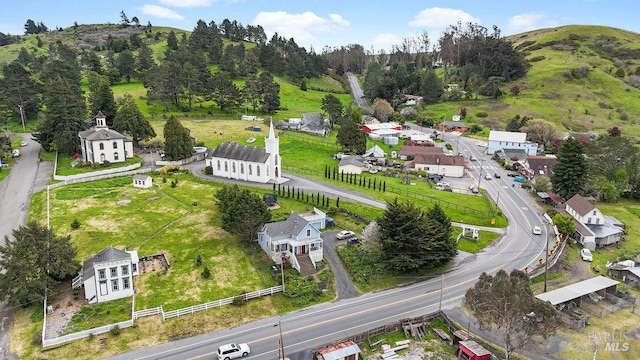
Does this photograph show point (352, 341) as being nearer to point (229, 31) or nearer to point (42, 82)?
point (42, 82)

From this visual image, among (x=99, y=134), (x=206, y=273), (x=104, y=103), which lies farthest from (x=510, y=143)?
(x=104, y=103)

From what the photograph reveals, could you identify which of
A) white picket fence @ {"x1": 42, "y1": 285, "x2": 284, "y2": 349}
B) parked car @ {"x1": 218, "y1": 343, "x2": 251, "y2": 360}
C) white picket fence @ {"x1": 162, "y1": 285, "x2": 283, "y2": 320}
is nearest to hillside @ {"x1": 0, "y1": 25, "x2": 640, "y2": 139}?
white picket fence @ {"x1": 42, "y1": 285, "x2": 284, "y2": 349}

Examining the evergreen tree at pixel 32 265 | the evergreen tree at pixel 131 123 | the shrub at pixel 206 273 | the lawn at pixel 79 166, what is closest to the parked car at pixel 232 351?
the shrub at pixel 206 273

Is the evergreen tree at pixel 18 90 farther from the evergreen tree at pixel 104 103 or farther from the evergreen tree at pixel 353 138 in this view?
the evergreen tree at pixel 353 138

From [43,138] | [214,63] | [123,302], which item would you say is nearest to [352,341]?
[123,302]

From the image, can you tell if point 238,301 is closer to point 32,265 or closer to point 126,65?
point 32,265

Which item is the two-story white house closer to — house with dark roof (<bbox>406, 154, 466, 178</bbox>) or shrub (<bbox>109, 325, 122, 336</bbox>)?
house with dark roof (<bbox>406, 154, 466, 178</bbox>)

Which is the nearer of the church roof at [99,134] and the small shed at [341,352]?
the small shed at [341,352]
